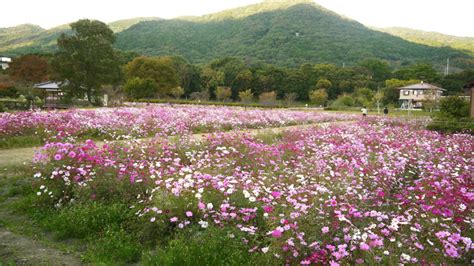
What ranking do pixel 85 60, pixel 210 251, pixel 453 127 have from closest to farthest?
pixel 210 251 < pixel 453 127 < pixel 85 60

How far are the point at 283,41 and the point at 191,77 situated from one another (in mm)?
45401

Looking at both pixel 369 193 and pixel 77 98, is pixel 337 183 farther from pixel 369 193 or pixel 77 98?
pixel 77 98

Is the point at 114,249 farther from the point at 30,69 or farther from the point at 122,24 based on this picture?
the point at 122,24

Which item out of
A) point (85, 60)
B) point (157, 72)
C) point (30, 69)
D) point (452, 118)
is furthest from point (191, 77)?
point (452, 118)

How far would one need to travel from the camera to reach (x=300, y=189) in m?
4.87

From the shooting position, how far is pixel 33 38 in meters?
143

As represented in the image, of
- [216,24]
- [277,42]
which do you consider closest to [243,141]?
[277,42]

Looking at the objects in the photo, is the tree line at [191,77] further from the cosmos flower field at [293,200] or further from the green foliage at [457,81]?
the cosmos flower field at [293,200]

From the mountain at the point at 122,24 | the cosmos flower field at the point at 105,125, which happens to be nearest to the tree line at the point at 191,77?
the cosmos flower field at the point at 105,125

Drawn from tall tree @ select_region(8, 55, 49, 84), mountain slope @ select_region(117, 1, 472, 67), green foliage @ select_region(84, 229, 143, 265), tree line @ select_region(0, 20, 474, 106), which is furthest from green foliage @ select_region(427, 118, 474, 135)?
mountain slope @ select_region(117, 1, 472, 67)

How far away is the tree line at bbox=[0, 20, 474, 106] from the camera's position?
1399 inches

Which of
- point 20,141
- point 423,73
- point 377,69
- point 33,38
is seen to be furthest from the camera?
point 33,38

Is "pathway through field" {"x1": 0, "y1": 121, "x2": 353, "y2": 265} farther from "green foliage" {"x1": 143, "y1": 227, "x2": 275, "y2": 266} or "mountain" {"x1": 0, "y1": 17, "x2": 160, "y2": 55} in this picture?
"mountain" {"x1": 0, "y1": 17, "x2": 160, "y2": 55}

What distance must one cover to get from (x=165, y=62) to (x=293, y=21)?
76757 millimetres
